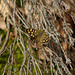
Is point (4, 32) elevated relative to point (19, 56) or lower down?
elevated

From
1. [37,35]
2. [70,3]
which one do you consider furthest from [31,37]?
[70,3]

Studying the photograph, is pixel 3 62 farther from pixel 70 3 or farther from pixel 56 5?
pixel 70 3

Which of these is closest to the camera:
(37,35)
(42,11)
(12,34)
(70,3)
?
(37,35)

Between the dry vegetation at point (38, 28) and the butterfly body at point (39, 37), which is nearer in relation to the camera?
the dry vegetation at point (38, 28)

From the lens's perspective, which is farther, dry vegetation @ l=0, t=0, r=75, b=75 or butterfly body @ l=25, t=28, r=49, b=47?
butterfly body @ l=25, t=28, r=49, b=47

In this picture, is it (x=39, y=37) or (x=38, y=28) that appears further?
(x=38, y=28)

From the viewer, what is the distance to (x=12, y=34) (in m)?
1.31

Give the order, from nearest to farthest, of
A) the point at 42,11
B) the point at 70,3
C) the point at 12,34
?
1. the point at 42,11
2. the point at 70,3
3. the point at 12,34

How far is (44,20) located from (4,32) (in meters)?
0.62

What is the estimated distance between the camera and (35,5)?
2.95 ft

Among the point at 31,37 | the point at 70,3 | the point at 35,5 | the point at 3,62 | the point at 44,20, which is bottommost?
the point at 3,62

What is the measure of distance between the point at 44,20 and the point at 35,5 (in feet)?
0.46

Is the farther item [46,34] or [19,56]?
[19,56]

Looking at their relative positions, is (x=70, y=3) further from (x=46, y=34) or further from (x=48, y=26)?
(x=46, y=34)
